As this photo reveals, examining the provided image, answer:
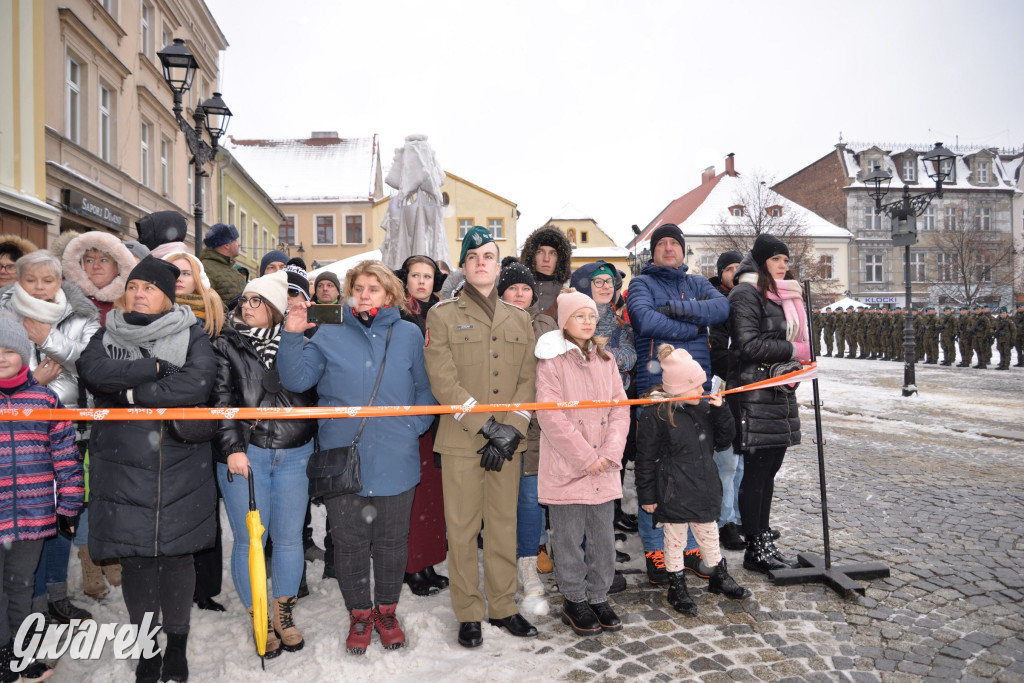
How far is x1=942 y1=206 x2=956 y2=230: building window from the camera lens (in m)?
41.7

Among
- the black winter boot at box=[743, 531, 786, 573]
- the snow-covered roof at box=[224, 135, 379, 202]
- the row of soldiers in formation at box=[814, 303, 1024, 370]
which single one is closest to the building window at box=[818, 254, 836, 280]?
the row of soldiers in formation at box=[814, 303, 1024, 370]

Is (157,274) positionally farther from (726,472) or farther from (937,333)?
(937,333)

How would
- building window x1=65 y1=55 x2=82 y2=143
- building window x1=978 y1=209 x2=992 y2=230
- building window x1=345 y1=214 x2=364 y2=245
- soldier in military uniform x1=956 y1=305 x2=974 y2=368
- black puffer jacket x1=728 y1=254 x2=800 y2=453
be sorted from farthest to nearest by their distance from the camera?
building window x1=978 y1=209 x2=992 y2=230 → building window x1=345 y1=214 x2=364 y2=245 → soldier in military uniform x1=956 y1=305 x2=974 y2=368 → building window x1=65 y1=55 x2=82 y2=143 → black puffer jacket x1=728 y1=254 x2=800 y2=453

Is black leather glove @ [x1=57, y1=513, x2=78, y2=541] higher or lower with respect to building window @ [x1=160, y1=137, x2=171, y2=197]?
lower

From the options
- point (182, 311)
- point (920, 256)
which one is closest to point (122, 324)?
point (182, 311)

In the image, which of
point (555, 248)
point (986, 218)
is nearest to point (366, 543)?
point (555, 248)

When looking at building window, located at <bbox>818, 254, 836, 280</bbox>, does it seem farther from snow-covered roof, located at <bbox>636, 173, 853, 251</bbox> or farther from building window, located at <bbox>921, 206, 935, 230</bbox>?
building window, located at <bbox>921, 206, 935, 230</bbox>

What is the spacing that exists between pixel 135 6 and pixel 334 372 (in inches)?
724

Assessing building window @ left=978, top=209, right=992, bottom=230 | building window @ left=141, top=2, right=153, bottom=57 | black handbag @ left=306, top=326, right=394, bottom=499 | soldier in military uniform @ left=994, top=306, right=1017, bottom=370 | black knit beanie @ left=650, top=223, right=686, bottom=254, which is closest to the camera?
black handbag @ left=306, top=326, right=394, bottom=499

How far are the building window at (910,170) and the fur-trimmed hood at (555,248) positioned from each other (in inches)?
2309

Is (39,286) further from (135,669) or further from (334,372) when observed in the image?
(135,669)

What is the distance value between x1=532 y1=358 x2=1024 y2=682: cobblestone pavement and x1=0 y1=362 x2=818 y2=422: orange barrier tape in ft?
4.28

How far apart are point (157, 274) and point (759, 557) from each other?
4156 mm

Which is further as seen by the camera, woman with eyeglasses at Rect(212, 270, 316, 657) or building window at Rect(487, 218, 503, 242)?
building window at Rect(487, 218, 503, 242)
